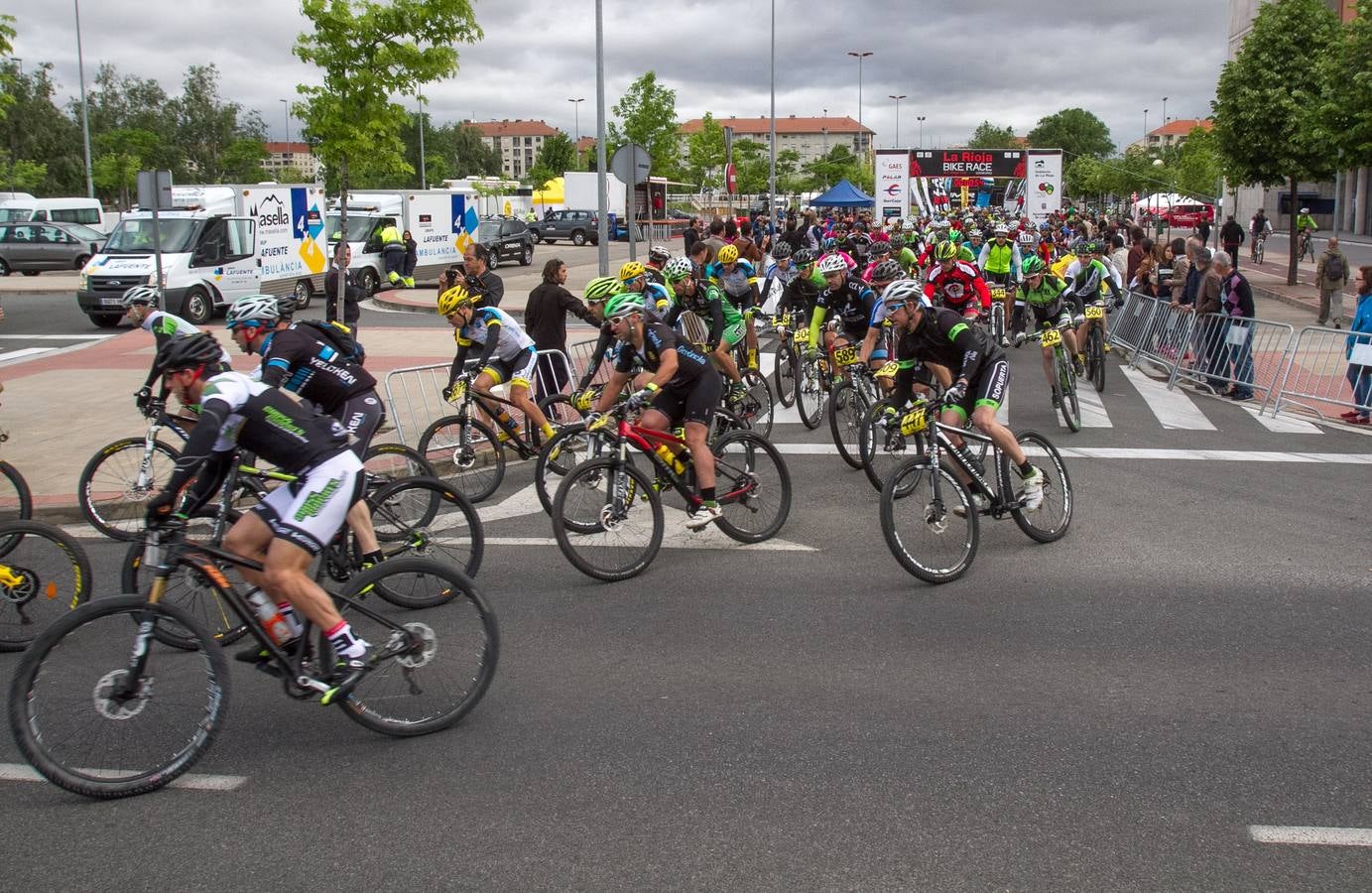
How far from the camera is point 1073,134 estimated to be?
Result: 584ft

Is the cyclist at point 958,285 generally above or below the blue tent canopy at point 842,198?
below

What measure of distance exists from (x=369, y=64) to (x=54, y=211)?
111 feet

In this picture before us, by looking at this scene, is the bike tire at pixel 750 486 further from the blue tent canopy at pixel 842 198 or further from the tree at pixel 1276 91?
the blue tent canopy at pixel 842 198

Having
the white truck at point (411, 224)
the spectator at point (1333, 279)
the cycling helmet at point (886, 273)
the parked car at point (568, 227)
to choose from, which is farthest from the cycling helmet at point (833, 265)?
the parked car at point (568, 227)

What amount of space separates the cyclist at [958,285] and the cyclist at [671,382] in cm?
424

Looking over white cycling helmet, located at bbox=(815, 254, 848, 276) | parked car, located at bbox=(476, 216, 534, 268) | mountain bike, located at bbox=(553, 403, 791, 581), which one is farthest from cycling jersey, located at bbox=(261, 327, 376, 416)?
parked car, located at bbox=(476, 216, 534, 268)

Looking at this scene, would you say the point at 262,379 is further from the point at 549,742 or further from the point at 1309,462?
the point at 1309,462

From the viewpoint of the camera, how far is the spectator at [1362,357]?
12539 mm

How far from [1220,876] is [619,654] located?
3043 millimetres

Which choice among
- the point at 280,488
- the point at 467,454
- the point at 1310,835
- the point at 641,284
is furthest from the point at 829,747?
the point at 641,284

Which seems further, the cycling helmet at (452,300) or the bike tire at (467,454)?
the cycling helmet at (452,300)

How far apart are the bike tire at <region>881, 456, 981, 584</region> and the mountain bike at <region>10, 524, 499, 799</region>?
9.37ft

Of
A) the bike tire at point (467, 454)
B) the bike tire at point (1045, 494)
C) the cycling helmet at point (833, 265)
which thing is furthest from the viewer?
the cycling helmet at point (833, 265)

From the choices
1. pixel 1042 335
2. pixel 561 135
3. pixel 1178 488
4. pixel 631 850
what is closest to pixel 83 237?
pixel 1042 335
